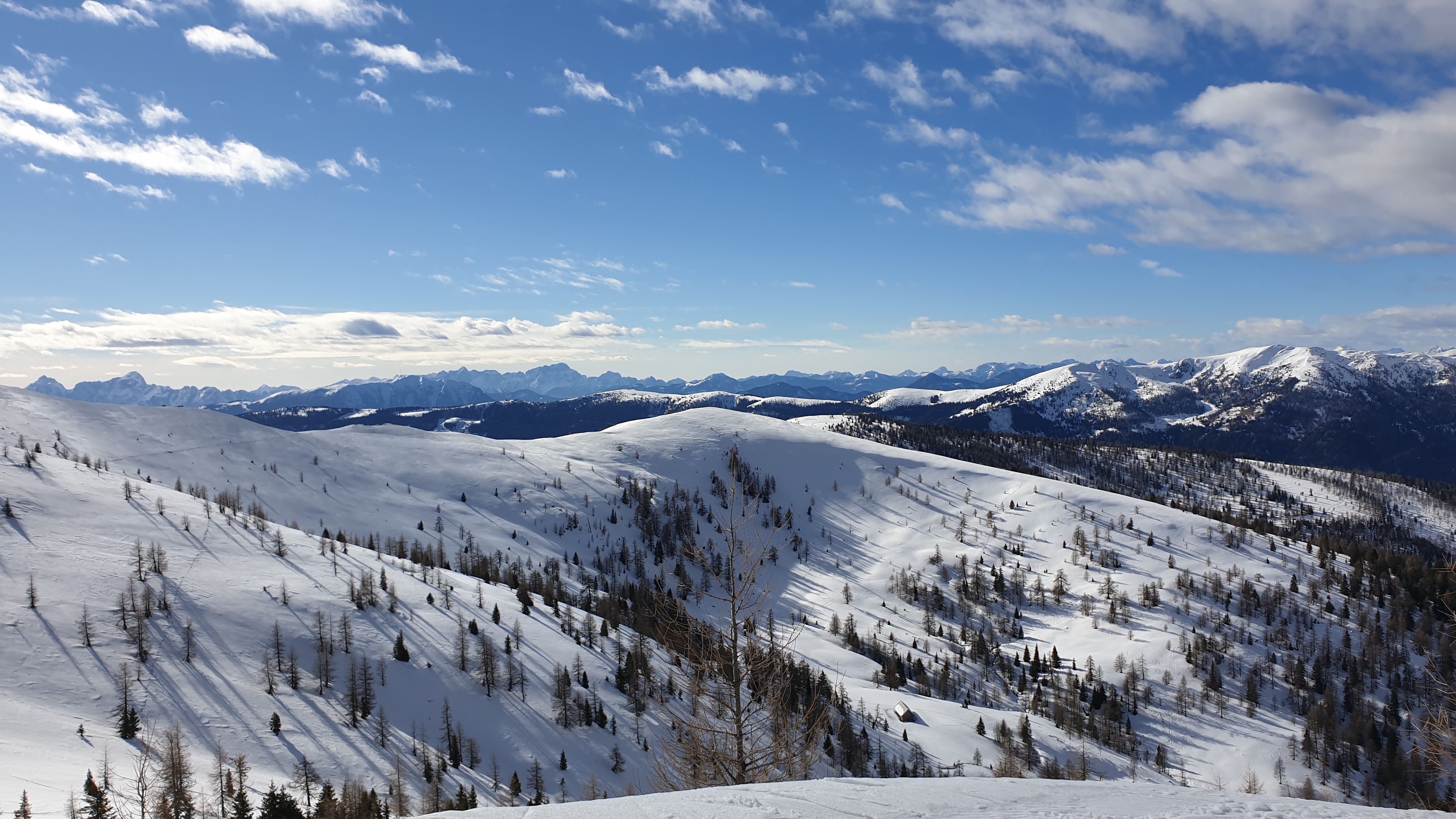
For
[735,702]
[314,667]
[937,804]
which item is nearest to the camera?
[937,804]

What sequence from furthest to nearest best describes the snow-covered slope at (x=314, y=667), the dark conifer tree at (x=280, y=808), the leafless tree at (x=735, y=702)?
1. the snow-covered slope at (x=314, y=667)
2. the dark conifer tree at (x=280, y=808)
3. the leafless tree at (x=735, y=702)

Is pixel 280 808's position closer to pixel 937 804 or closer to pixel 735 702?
pixel 735 702

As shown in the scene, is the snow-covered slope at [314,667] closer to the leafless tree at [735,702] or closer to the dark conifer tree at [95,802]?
the dark conifer tree at [95,802]

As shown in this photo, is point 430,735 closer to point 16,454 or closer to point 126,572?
point 126,572

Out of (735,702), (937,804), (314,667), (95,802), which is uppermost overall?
(937,804)

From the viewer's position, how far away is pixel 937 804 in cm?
1348

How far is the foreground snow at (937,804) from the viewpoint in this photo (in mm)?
12586

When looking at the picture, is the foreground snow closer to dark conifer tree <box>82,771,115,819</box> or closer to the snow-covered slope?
dark conifer tree <box>82,771,115,819</box>

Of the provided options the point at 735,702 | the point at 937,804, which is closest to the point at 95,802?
the point at 735,702

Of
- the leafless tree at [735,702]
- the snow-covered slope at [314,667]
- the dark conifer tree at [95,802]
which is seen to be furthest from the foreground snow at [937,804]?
the snow-covered slope at [314,667]

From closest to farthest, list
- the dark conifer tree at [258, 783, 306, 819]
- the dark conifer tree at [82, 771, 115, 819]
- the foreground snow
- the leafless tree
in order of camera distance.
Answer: the foreground snow
the leafless tree
the dark conifer tree at [82, 771, 115, 819]
the dark conifer tree at [258, 783, 306, 819]

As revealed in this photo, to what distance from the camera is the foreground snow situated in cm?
1259

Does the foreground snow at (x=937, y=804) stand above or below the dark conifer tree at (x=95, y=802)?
above

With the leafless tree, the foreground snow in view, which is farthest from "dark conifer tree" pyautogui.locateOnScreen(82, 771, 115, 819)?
the foreground snow
